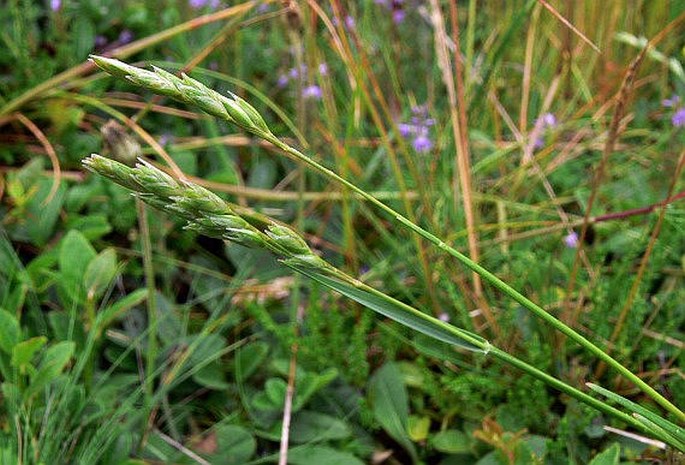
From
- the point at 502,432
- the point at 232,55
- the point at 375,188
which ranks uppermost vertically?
the point at 232,55

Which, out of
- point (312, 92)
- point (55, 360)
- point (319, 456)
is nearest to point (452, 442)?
point (319, 456)

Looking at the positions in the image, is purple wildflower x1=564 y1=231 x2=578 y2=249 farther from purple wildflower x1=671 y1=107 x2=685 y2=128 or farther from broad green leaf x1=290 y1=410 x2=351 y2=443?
broad green leaf x1=290 y1=410 x2=351 y2=443

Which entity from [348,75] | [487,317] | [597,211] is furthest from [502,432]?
[348,75]

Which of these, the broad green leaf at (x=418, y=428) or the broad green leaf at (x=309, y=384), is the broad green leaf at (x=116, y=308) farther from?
the broad green leaf at (x=418, y=428)

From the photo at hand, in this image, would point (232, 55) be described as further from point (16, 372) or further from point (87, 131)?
point (16, 372)

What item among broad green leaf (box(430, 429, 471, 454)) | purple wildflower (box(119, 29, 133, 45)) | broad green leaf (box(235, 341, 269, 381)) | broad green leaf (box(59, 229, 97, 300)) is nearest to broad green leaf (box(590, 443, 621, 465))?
broad green leaf (box(430, 429, 471, 454))

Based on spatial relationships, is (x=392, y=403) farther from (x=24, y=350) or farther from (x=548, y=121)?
(x=548, y=121)
